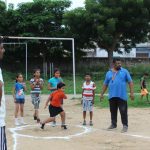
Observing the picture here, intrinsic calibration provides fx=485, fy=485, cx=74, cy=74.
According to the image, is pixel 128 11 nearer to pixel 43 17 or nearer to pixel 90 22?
pixel 90 22

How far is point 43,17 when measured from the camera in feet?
131

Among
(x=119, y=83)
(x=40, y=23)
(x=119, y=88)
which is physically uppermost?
(x=40, y=23)

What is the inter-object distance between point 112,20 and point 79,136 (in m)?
25.0

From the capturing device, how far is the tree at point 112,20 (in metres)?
35.8

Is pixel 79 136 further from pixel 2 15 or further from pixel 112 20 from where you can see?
pixel 2 15

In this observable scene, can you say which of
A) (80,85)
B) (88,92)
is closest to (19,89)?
(88,92)

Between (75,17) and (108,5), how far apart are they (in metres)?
2.72

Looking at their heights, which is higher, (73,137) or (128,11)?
(128,11)

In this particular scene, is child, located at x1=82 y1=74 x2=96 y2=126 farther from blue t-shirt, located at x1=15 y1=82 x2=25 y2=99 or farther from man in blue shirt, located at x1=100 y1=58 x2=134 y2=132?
blue t-shirt, located at x1=15 y1=82 x2=25 y2=99

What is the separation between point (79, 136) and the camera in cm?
1075

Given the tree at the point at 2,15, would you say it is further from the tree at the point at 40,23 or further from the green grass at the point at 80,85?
the green grass at the point at 80,85

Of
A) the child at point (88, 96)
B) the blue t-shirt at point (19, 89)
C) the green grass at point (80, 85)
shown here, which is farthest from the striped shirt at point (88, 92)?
the green grass at point (80, 85)

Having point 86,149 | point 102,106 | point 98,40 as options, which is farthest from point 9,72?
point 86,149

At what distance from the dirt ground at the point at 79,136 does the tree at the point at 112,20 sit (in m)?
21.7
